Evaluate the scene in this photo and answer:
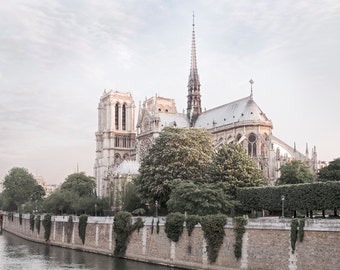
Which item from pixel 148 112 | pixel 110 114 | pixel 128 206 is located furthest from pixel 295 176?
pixel 110 114

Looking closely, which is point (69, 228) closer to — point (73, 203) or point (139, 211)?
point (139, 211)

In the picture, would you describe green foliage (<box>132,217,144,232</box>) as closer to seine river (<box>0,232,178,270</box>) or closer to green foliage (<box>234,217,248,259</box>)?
seine river (<box>0,232,178,270</box>)

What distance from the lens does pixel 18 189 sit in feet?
308

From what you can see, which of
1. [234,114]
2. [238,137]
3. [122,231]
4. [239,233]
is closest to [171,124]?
[234,114]

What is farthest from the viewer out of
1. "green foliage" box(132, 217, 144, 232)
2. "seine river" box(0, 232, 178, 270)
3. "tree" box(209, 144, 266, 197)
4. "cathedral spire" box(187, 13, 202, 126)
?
"cathedral spire" box(187, 13, 202, 126)

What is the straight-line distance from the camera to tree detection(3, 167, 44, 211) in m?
93.7

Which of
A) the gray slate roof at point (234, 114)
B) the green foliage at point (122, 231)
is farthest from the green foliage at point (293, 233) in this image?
the gray slate roof at point (234, 114)

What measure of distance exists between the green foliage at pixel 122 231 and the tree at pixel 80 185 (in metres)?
29.8

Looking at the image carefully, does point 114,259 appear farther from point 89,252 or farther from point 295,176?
point 295,176

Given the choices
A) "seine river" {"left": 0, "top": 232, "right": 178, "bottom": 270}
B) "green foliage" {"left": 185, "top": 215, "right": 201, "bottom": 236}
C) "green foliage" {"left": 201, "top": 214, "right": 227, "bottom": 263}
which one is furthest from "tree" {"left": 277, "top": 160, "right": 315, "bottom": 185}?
"green foliage" {"left": 201, "top": 214, "right": 227, "bottom": 263}

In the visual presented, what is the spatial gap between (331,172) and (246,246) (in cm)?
2461

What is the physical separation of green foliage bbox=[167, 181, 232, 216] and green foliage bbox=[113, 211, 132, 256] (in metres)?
3.70

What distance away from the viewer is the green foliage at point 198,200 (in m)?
38.4

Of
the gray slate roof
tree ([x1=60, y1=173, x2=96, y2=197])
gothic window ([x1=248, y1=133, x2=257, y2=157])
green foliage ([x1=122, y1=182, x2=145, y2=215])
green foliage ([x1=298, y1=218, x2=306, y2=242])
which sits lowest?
green foliage ([x1=298, y1=218, x2=306, y2=242])
